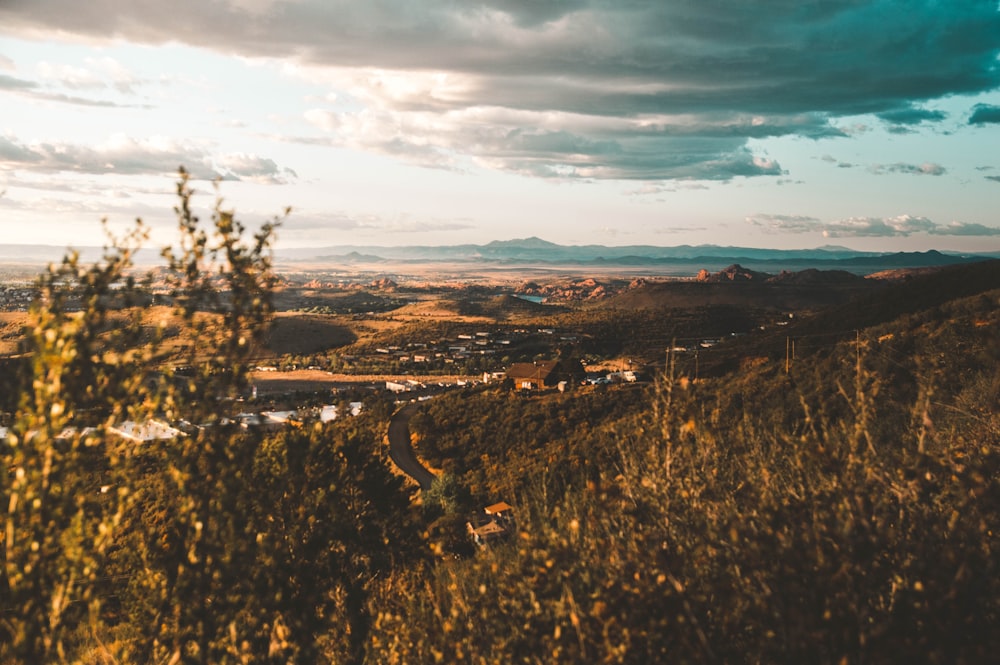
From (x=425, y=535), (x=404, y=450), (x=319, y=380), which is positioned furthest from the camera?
(x=319, y=380)

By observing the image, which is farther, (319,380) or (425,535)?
(319,380)

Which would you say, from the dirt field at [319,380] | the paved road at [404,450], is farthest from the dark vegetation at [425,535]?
the dirt field at [319,380]

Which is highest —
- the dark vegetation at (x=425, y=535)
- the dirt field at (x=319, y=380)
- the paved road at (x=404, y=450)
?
the dark vegetation at (x=425, y=535)

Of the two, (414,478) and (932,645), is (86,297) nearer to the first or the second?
(932,645)

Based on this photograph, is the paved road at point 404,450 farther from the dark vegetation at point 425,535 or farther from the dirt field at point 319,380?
the dark vegetation at point 425,535

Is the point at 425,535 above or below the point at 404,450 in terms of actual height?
above

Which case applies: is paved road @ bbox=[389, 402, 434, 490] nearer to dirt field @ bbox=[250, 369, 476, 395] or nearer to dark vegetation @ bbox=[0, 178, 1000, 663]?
dirt field @ bbox=[250, 369, 476, 395]

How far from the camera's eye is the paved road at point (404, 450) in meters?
32.4

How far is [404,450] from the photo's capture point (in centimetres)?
3731

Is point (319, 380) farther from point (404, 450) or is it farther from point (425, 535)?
point (425, 535)

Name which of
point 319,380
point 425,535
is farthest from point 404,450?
point 319,380

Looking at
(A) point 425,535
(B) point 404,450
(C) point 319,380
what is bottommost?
(C) point 319,380

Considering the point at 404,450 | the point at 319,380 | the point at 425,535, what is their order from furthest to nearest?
1. the point at 319,380
2. the point at 404,450
3. the point at 425,535

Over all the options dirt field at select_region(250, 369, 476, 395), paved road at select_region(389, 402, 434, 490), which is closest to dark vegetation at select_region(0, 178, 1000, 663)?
paved road at select_region(389, 402, 434, 490)
